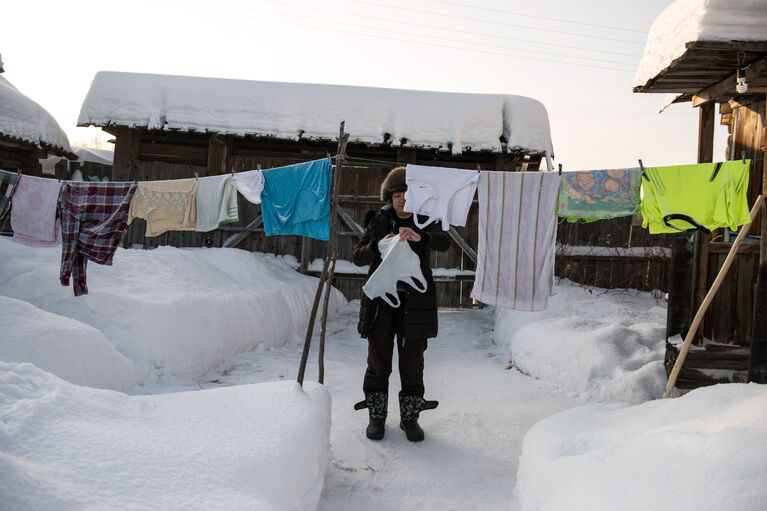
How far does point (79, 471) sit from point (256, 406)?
1120 mm

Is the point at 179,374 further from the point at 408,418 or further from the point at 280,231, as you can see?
the point at 408,418

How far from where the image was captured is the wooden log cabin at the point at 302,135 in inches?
375

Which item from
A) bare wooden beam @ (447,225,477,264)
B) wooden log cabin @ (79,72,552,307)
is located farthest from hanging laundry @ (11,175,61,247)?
bare wooden beam @ (447,225,477,264)

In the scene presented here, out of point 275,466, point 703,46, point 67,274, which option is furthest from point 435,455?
point 67,274

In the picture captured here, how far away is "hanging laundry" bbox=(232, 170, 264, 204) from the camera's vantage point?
5371 millimetres

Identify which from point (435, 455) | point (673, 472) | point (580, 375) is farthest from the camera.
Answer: point (580, 375)

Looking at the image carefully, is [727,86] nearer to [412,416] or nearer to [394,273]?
[394,273]

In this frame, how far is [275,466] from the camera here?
221cm

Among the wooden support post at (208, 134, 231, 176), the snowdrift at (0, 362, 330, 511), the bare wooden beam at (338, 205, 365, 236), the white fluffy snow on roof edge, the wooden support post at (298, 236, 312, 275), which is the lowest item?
the snowdrift at (0, 362, 330, 511)

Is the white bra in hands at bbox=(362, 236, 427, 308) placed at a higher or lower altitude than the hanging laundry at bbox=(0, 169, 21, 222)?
lower

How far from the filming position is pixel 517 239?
4.21 metres

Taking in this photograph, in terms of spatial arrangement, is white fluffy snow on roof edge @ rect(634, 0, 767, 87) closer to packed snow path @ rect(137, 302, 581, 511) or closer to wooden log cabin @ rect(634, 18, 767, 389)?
wooden log cabin @ rect(634, 18, 767, 389)

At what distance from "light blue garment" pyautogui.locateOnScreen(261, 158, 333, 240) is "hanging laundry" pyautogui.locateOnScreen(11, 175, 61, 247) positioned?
2443 mm

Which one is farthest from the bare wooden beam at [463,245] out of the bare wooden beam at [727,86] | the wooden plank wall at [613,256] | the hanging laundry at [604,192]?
the hanging laundry at [604,192]
